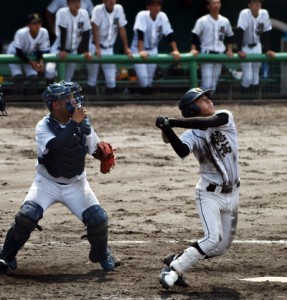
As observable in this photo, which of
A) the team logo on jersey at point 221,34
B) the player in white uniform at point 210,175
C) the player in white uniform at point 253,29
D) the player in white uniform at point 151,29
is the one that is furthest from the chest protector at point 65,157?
the team logo on jersey at point 221,34

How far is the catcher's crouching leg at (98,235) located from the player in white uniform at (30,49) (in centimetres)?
797

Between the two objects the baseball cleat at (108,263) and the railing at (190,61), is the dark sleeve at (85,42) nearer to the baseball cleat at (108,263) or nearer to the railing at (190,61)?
the railing at (190,61)

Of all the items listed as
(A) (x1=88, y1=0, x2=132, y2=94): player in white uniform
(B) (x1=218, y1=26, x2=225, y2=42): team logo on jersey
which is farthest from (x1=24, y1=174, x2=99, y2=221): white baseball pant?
(B) (x1=218, y1=26, x2=225, y2=42): team logo on jersey

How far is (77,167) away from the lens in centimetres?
749

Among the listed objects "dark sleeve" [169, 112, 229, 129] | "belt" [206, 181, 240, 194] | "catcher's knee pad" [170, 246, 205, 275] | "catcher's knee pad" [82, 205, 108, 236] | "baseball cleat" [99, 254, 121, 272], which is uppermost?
"dark sleeve" [169, 112, 229, 129]

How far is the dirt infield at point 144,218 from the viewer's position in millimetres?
7090

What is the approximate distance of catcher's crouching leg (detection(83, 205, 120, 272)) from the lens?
24.4 feet

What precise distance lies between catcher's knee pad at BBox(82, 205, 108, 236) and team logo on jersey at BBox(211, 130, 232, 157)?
0.97m

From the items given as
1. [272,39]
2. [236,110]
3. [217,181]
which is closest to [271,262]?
[217,181]

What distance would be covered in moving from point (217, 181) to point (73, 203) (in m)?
1.08

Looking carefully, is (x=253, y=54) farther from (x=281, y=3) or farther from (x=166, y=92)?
(x=281, y=3)

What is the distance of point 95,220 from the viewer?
743 cm

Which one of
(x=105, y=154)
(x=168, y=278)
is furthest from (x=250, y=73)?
(x=168, y=278)

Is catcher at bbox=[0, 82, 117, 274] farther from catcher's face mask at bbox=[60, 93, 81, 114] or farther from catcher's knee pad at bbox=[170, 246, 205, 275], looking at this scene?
catcher's knee pad at bbox=[170, 246, 205, 275]
